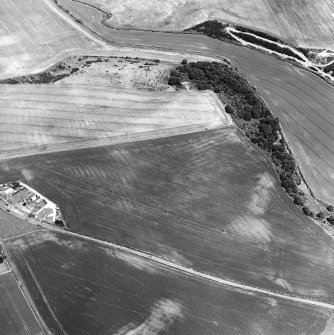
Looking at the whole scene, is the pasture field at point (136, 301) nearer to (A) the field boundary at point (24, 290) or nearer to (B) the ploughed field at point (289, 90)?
(A) the field boundary at point (24, 290)

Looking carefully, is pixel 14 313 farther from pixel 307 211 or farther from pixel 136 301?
pixel 307 211

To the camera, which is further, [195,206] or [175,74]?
[175,74]

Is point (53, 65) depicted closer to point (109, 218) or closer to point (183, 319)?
point (109, 218)

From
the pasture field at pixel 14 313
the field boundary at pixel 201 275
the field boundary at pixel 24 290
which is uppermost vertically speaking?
the field boundary at pixel 201 275

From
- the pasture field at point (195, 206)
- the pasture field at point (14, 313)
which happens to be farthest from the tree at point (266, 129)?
the pasture field at point (14, 313)

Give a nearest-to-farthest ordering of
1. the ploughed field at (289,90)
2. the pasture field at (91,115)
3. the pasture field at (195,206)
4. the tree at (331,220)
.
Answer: the pasture field at (195,206), the tree at (331,220), the pasture field at (91,115), the ploughed field at (289,90)

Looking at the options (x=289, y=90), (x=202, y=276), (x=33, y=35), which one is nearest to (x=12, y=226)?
(x=202, y=276)

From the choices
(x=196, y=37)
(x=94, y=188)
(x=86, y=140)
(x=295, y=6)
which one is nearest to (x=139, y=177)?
(x=94, y=188)
